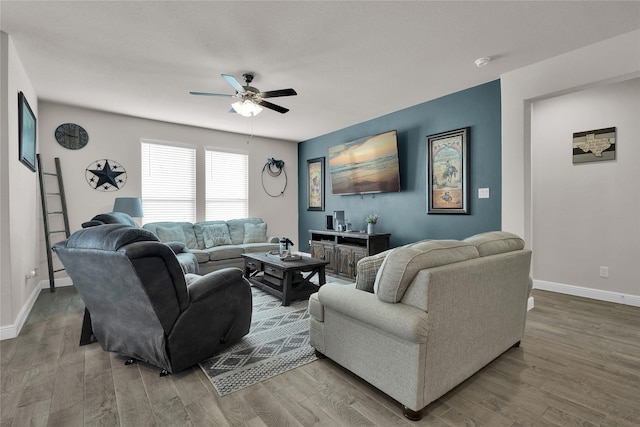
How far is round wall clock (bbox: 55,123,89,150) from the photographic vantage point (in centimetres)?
450

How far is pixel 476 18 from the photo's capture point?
7.98 feet

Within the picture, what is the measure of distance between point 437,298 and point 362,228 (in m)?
3.92

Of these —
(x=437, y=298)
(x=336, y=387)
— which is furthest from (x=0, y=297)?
(x=437, y=298)

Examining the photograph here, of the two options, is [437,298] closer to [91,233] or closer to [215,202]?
[91,233]

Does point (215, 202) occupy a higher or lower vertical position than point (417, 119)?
lower

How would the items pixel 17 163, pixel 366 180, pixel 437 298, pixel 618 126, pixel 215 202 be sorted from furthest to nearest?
1. pixel 215 202
2. pixel 366 180
3. pixel 618 126
4. pixel 17 163
5. pixel 437 298

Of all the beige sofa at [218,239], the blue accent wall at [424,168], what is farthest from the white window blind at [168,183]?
the blue accent wall at [424,168]

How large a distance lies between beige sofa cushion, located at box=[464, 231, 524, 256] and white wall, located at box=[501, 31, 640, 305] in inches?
47.0

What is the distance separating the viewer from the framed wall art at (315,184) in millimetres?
6398

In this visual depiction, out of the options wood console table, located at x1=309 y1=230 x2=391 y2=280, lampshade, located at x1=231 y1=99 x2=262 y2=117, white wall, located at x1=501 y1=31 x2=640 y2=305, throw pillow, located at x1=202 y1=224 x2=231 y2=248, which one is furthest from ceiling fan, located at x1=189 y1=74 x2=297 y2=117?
throw pillow, located at x1=202 y1=224 x2=231 y2=248

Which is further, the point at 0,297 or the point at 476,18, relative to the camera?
the point at 0,297

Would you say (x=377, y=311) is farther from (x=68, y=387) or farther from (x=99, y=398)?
(x=68, y=387)

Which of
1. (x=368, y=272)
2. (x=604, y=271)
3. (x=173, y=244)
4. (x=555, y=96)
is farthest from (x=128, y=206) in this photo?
(x=604, y=271)

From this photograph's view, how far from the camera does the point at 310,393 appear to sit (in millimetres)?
1889
